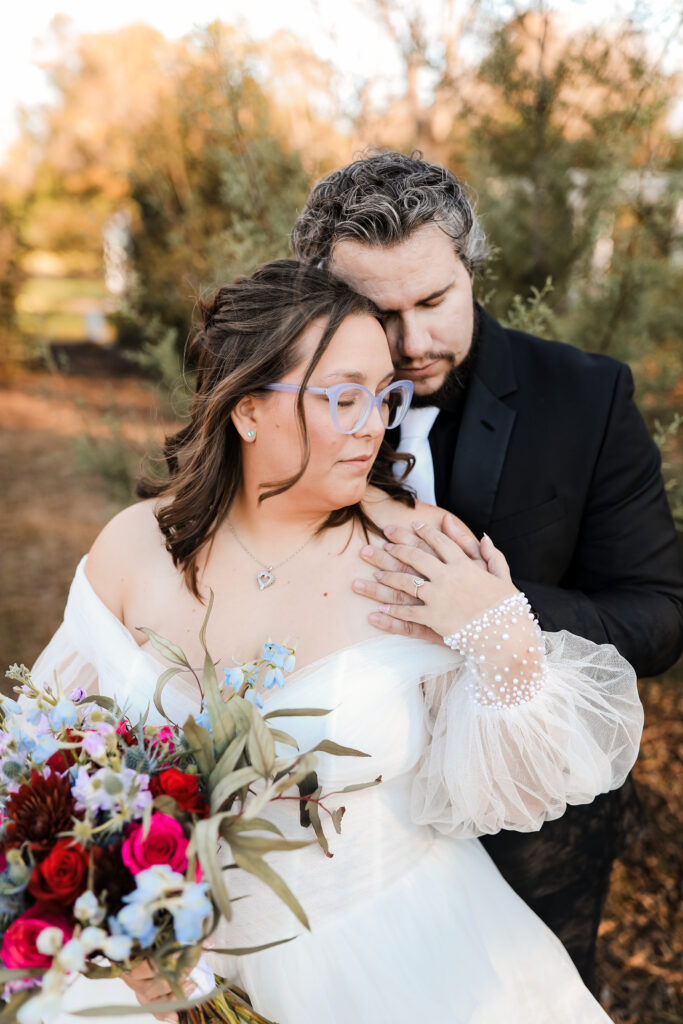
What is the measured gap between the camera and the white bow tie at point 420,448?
2.36m

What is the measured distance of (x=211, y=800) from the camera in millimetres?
1458

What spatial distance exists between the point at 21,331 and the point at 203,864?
1180 centimetres

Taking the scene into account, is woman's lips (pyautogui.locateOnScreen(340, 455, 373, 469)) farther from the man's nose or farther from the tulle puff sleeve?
the tulle puff sleeve

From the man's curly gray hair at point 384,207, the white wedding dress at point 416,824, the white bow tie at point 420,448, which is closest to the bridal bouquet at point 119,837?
the white wedding dress at point 416,824

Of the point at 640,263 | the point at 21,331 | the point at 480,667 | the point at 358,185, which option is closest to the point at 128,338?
the point at 21,331

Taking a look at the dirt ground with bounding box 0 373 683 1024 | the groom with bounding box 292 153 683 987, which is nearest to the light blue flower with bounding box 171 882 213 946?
the groom with bounding box 292 153 683 987

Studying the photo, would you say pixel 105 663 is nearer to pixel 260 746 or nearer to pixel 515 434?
pixel 260 746

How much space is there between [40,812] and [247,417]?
1107 mm

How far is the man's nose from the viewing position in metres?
2.25

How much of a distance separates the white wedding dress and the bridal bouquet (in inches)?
14.1

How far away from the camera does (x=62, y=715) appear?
1490 millimetres

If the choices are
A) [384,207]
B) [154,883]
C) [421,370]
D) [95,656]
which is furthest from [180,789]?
[384,207]

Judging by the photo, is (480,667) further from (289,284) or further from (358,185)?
(358,185)

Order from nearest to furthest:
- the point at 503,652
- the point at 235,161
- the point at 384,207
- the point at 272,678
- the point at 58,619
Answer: the point at 272,678 < the point at 503,652 < the point at 384,207 < the point at 235,161 < the point at 58,619
